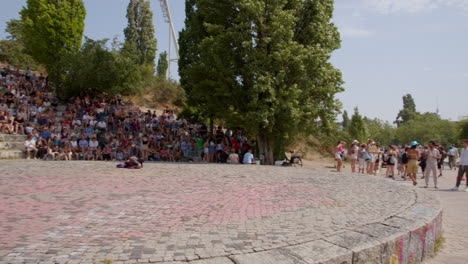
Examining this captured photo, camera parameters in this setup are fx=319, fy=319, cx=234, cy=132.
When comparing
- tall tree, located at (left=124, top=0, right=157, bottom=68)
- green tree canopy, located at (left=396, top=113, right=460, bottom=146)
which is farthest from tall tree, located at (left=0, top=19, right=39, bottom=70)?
green tree canopy, located at (left=396, top=113, right=460, bottom=146)

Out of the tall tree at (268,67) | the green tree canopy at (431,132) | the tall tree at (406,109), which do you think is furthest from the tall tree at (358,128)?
the tall tree at (406,109)

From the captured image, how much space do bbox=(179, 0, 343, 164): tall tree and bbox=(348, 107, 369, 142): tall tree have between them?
23.9 meters

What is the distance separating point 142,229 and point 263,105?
1157 centimetres

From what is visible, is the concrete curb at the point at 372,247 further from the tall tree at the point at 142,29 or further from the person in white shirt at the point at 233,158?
the tall tree at the point at 142,29

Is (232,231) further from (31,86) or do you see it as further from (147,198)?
(31,86)

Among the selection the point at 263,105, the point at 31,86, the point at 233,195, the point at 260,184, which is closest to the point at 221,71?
the point at 263,105

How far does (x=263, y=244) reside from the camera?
12.7 ft

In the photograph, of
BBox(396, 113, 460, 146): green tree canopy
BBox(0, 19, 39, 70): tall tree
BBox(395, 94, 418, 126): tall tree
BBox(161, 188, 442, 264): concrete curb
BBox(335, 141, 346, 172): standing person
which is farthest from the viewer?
BBox(395, 94, 418, 126): tall tree

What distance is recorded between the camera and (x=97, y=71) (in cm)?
2359

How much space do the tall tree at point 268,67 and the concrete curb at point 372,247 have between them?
34.6ft

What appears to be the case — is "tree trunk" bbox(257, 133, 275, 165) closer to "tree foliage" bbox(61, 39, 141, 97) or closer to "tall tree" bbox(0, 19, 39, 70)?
"tree foliage" bbox(61, 39, 141, 97)

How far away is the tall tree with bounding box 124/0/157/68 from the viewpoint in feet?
157

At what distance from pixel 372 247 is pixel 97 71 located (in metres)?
23.8

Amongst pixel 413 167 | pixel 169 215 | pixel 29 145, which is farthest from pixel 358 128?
pixel 169 215
